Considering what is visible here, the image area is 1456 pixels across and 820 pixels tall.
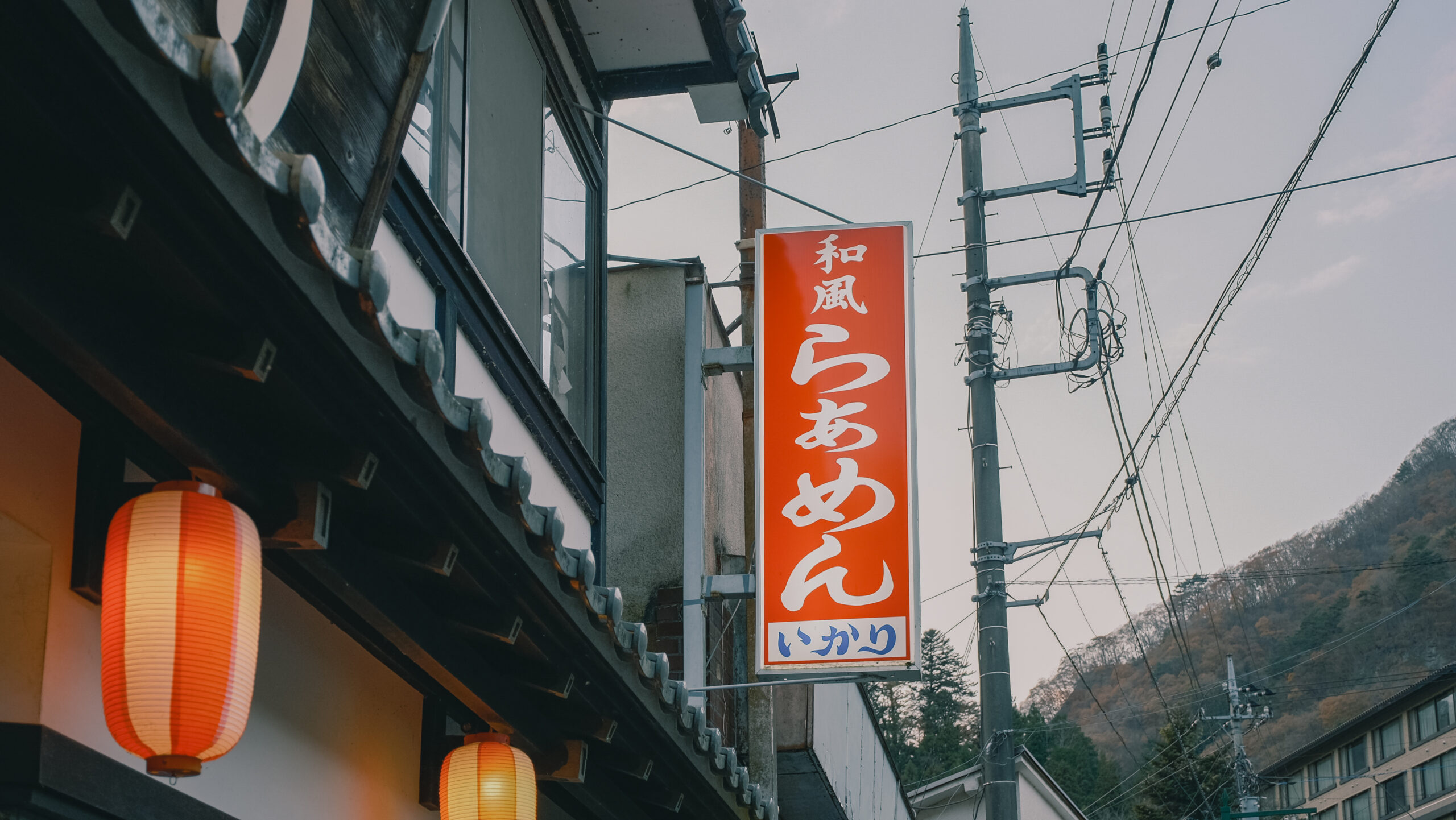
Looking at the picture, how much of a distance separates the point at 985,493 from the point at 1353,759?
6974 cm

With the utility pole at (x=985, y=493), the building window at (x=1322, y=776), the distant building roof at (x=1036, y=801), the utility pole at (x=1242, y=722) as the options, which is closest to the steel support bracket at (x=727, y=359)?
the utility pole at (x=985, y=493)

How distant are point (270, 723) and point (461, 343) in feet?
8.39

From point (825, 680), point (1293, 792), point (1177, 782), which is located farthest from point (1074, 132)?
point (1293, 792)

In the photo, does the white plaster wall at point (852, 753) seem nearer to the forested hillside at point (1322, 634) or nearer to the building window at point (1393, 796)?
the forested hillside at point (1322, 634)

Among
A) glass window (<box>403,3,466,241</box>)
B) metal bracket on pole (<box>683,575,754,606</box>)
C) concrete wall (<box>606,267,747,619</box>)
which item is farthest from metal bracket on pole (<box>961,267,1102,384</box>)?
glass window (<box>403,3,466,241</box>)

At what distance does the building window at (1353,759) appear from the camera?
72.1 metres

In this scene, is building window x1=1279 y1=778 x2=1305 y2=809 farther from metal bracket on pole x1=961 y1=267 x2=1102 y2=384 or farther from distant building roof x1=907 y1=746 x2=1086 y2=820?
metal bracket on pole x1=961 y1=267 x2=1102 y2=384

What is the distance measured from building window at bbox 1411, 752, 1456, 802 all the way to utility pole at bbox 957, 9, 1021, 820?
202ft

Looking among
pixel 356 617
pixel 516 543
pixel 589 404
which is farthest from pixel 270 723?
pixel 589 404

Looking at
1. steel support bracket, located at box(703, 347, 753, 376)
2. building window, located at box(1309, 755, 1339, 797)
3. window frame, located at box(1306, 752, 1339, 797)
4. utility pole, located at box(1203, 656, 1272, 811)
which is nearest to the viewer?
steel support bracket, located at box(703, 347, 753, 376)

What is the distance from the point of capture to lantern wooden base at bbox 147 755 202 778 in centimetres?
346

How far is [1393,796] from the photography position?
230ft

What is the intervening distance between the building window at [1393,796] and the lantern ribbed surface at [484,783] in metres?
74.6

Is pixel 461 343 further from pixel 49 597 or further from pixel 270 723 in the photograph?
pixel 49 597
